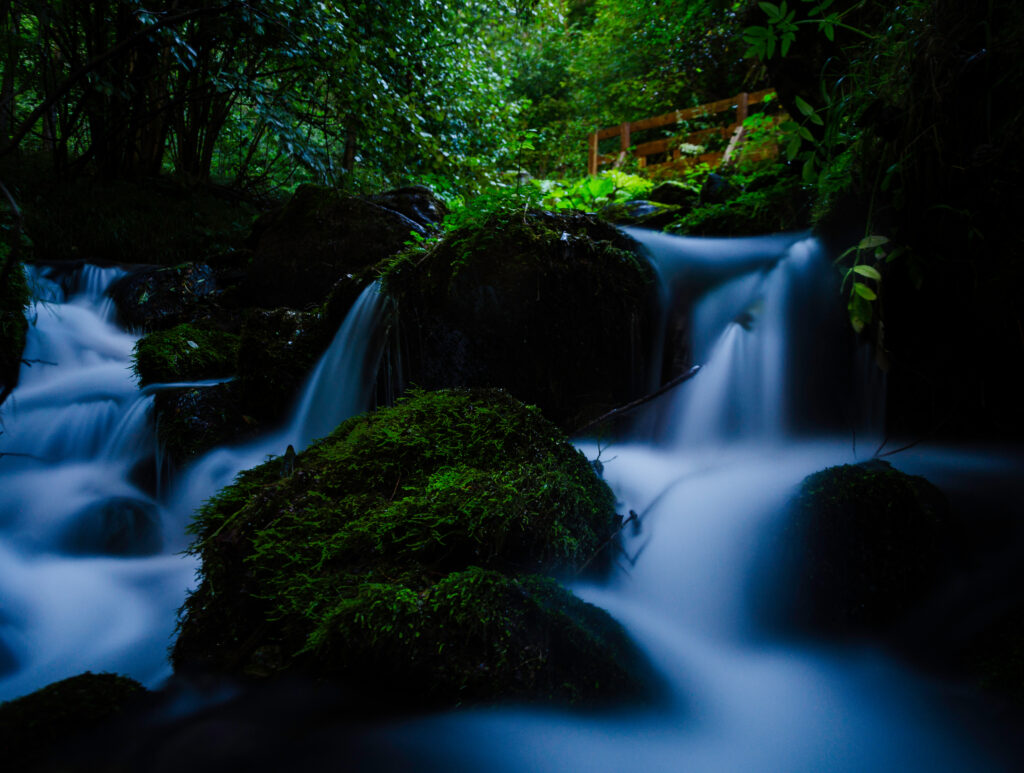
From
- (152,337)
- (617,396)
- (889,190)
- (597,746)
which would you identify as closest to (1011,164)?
(889,190)

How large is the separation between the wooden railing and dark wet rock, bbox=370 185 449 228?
247 inches

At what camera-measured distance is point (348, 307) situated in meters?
4.61

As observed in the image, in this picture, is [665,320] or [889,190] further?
[665,320]

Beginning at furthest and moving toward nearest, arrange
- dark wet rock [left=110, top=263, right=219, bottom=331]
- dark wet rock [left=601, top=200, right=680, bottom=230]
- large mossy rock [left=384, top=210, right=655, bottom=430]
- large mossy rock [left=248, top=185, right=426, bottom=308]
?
dark wet rock [left=601, top=200, right=680, bottom=230]
dark wet rock [left=110, top=263, right=219, bottom=331]
large mossy rock [left=248, top=185, right=426, bottom=308]
large mossy rock [left=384, top=210, right=655, bottom=430]

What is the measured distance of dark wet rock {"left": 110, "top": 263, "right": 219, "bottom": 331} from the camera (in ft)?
21.6

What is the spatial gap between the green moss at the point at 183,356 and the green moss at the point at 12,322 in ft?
3.32

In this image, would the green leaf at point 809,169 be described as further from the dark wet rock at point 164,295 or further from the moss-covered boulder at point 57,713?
the dark wet rock at point 164,295

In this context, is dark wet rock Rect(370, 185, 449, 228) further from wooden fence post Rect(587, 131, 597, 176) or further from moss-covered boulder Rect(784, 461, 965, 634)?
wooden fence post Rect(587, 131, 597, 176)

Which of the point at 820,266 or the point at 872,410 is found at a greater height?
the point at 820,266

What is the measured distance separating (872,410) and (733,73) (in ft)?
44.5

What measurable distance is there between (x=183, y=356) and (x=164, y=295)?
2381mm

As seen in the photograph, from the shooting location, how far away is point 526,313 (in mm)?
3645

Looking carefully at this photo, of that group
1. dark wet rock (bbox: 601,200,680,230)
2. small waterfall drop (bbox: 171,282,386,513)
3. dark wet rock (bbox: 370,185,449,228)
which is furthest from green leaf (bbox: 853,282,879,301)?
dark wet rock (bbox: 370,185,449,228)

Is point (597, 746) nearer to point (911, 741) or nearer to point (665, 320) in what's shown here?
point (911, 741)
